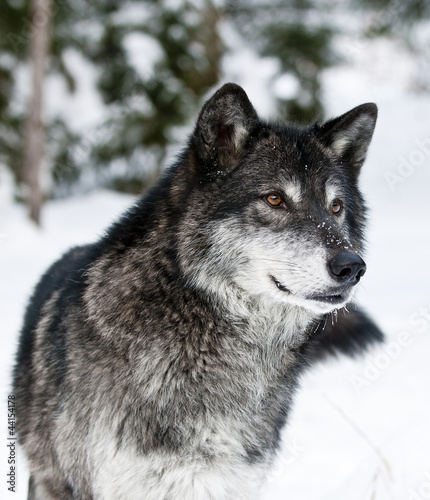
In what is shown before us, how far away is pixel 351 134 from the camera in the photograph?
301 cm

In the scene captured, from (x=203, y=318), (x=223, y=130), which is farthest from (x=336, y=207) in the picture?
(x=203, y=318)

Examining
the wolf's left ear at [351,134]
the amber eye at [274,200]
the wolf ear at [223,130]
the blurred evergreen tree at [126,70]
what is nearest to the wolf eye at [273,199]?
the amber eye at [274,200]

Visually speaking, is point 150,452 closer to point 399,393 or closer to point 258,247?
point 258,247

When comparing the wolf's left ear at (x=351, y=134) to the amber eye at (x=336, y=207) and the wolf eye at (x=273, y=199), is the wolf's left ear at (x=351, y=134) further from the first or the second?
the wolf eye at (x=273, y=199)

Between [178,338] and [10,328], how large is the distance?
2.74 meters

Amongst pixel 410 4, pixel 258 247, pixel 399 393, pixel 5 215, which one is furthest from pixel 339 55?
pixel 258 247

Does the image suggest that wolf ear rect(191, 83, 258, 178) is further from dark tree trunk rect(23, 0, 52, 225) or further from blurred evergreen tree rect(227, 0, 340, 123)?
blurred evergreen tree rect(227, 0, 340, 123)

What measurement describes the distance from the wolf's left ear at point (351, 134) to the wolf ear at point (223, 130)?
1.59 feet

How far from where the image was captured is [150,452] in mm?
2443

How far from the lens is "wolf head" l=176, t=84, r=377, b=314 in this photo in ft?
7.93

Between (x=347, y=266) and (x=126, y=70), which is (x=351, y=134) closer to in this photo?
(x=347, y=266)

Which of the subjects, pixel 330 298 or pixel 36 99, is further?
pixel 36 99

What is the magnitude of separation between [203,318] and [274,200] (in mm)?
625

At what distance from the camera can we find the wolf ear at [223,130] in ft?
8.29
